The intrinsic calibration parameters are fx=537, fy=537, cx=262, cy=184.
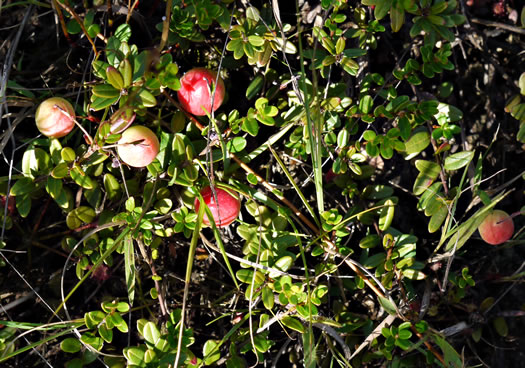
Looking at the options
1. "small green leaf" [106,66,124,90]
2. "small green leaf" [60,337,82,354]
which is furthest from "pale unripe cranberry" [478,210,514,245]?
"small green leaf" [60,337,82,354]

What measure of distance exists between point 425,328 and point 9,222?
4.75 feet

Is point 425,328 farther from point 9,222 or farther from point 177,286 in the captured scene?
point 9,222

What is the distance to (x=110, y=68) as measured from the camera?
160 centimetres

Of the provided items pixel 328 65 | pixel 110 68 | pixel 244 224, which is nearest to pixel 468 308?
pixel 244 224

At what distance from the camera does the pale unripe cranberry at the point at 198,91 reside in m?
1.73

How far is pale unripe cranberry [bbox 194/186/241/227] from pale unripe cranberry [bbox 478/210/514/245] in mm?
870

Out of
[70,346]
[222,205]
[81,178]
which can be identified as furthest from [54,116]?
[70,346]

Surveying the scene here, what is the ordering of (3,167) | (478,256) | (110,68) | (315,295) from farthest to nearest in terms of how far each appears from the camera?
(478,256) < (3,167) < (315,295) < (110,68)

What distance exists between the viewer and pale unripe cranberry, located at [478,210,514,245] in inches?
73.3

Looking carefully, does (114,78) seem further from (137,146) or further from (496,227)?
(496,227)

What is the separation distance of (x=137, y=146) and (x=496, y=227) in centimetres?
124

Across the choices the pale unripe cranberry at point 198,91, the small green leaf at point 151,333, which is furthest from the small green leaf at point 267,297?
the pale unripe cranberry at point 198,91

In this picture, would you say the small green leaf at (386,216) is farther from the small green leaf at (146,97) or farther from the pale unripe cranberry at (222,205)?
the small green leaf at (146,97)

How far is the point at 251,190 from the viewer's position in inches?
71.9
